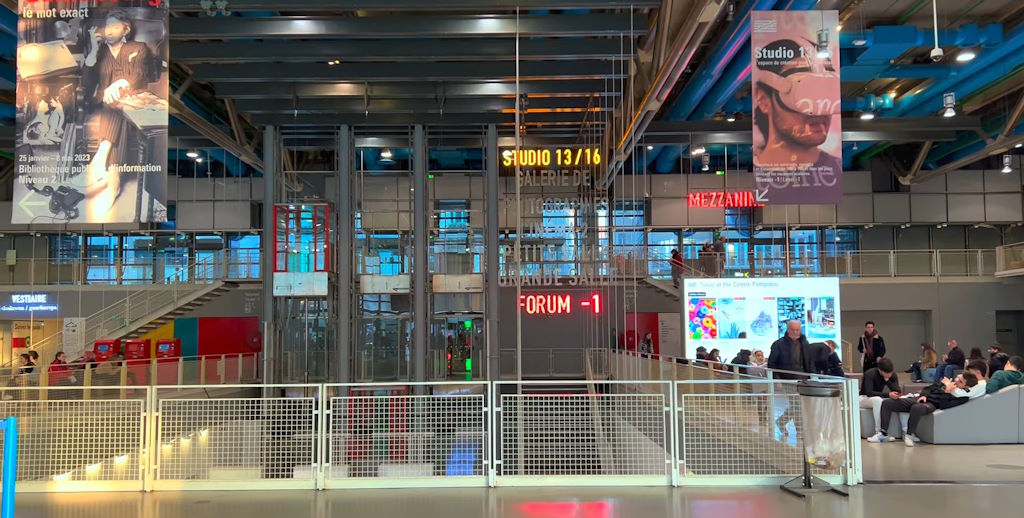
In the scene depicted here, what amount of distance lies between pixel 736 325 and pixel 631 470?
13641 mm

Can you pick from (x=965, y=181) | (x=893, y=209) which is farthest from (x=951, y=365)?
(x=965, y=181)

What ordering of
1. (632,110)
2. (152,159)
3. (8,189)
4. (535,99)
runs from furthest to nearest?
(8,189) → (535,99) → (632,110) → (152,159)

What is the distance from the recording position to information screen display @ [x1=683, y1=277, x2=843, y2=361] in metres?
20.2

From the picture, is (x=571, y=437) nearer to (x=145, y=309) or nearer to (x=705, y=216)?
(x=145, y=309)

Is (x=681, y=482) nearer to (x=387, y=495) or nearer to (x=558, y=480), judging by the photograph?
(x=558, y=480)

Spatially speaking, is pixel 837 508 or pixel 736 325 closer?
pixel 837 508

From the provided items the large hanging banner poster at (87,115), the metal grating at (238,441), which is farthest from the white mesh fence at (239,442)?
the large hanging banner poster at (87,115)

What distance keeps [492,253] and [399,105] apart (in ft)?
14.9

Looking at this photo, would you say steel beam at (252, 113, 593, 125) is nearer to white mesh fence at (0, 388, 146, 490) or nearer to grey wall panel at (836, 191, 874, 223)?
white mesh fence at (0, 388, 146, 490)

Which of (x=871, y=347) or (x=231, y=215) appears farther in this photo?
(x=231, y=215)

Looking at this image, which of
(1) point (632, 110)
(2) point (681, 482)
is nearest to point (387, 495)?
(2) point (681, 482)

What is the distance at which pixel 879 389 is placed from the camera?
1127 centimetres

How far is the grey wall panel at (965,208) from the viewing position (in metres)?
28.8

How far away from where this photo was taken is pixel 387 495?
7.11 m
